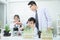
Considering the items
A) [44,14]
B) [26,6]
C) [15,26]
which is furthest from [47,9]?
[15,26]

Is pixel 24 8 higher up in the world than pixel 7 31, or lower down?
higher up

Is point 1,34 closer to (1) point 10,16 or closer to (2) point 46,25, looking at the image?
(1) point 10,16

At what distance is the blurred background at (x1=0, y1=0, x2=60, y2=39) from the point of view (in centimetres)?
93

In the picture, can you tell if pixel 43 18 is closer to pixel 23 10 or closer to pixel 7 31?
pixel 23 10

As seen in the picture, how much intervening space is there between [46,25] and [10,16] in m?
0.31

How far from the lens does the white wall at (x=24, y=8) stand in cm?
94

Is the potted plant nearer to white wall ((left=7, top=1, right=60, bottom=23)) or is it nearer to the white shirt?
white wall ((left=7, top=1, right=60, bottom=23))

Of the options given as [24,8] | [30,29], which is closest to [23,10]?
[24,8]

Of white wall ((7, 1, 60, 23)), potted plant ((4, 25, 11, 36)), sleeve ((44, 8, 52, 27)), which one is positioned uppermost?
white wall ((7, 1, 60, 23))

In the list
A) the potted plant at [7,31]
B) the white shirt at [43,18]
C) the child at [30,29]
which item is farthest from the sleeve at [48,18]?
the potted plant at [7,31]

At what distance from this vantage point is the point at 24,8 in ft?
3.18

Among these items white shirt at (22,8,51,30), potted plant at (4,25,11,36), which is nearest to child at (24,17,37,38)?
white shirt at (22,8,51,30)

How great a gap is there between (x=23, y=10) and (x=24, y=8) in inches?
0.8

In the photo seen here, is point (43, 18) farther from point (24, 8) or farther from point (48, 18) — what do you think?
point (24, 8)
